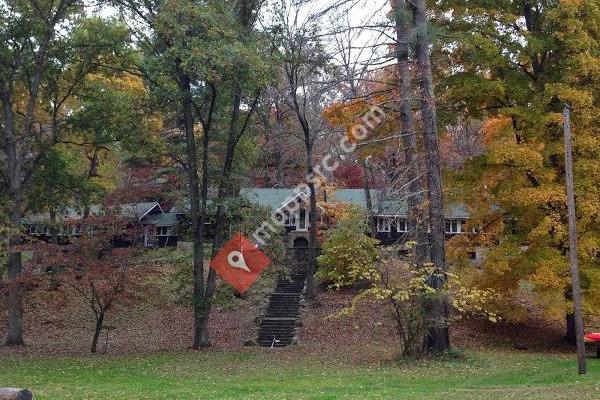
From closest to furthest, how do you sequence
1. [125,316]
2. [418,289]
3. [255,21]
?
[418,289] → [255,21] → [125,316]

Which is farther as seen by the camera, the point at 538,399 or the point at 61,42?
the point at 61,42

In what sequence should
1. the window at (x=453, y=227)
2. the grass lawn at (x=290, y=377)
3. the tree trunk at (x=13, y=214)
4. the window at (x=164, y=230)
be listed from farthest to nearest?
the window at (x=164, y=230), the window at (x=453, y=227), the tree trunk at (x=13, y=214), the grass lawn at (x=290, y=377)

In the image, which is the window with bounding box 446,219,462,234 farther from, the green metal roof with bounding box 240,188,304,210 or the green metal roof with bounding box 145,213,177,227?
the green metal roof with bounding box 145,213,177,227

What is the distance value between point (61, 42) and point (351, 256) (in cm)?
1290

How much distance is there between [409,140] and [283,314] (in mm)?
12210

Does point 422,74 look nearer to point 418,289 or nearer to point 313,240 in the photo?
point 418,289

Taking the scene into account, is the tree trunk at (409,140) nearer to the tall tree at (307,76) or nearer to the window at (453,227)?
the tall tree at (307,76)

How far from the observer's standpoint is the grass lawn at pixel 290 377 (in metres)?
10.9

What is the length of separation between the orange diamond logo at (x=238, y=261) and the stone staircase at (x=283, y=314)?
116 cm

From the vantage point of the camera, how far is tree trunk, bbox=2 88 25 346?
21.0m

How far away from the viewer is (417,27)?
55.4 feet

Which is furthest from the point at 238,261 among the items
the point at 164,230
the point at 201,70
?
the point at 164,230

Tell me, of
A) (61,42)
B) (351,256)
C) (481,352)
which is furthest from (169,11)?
(481,352)

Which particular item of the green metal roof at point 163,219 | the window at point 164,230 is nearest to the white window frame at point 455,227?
the green metal roof at point 163,219
